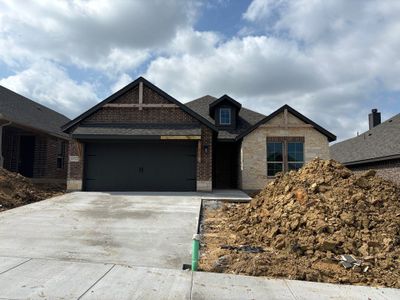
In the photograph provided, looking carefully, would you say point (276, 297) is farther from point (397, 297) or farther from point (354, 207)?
point (354, 207)

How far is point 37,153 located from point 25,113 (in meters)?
2.48

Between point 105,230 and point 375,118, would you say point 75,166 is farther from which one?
point 375,118

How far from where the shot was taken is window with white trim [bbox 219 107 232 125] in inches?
830

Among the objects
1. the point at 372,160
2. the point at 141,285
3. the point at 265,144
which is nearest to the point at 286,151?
the point at 265,144

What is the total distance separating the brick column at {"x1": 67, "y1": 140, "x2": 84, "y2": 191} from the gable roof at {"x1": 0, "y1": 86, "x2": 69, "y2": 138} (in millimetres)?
3255

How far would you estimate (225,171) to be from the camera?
21438 mm

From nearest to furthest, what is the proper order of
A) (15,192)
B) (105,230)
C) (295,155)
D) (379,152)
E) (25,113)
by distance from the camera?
(105,230), (15,192), (379,152), (295,155), (25,113)

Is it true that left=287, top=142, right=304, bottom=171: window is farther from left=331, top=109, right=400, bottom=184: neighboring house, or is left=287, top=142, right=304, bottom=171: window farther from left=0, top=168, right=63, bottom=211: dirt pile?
left=0, top=168, right=63, bottom=211: dirt pile

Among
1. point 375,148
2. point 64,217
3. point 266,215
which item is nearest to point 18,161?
point 64,217

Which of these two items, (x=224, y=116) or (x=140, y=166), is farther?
(x=224, y=116)

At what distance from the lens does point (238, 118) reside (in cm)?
2214

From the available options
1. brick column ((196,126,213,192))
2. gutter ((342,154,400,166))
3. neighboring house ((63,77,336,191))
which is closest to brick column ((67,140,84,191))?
neighboring house ((63,77,336,191))

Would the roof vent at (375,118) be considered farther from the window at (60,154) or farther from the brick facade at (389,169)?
the window at (60,154)

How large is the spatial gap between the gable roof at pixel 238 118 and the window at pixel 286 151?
7.38 feet
